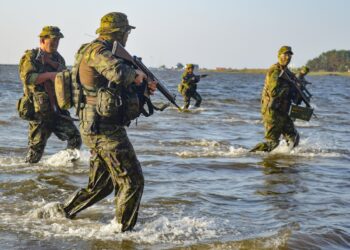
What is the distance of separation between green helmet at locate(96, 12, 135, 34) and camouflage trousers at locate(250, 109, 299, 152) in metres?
5.32

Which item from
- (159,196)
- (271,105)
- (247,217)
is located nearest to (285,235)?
(247,217)

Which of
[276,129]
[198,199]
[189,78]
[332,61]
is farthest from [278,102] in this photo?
[332,61]

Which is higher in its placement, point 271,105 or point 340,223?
point 271,105

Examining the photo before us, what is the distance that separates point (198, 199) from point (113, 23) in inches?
107

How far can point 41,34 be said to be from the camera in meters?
7.85

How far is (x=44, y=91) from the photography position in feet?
26.5

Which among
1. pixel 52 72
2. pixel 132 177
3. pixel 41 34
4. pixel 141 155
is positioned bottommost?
pixel 141 155

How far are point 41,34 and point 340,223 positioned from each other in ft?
14.3

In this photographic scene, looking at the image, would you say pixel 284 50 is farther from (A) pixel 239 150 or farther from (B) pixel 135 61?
(B) pixel 135 61

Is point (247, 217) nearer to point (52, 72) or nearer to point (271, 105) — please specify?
point (52, 72)

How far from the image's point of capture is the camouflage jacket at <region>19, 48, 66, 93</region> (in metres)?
7.75

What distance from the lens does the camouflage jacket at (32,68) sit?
7750mm

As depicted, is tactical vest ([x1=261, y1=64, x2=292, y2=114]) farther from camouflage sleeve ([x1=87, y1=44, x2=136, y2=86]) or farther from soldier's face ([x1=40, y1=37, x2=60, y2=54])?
camouflage sleeve ([x1=87, y1=44, x2=136, y2=86])

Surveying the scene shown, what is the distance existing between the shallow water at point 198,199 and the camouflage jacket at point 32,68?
1.19m
